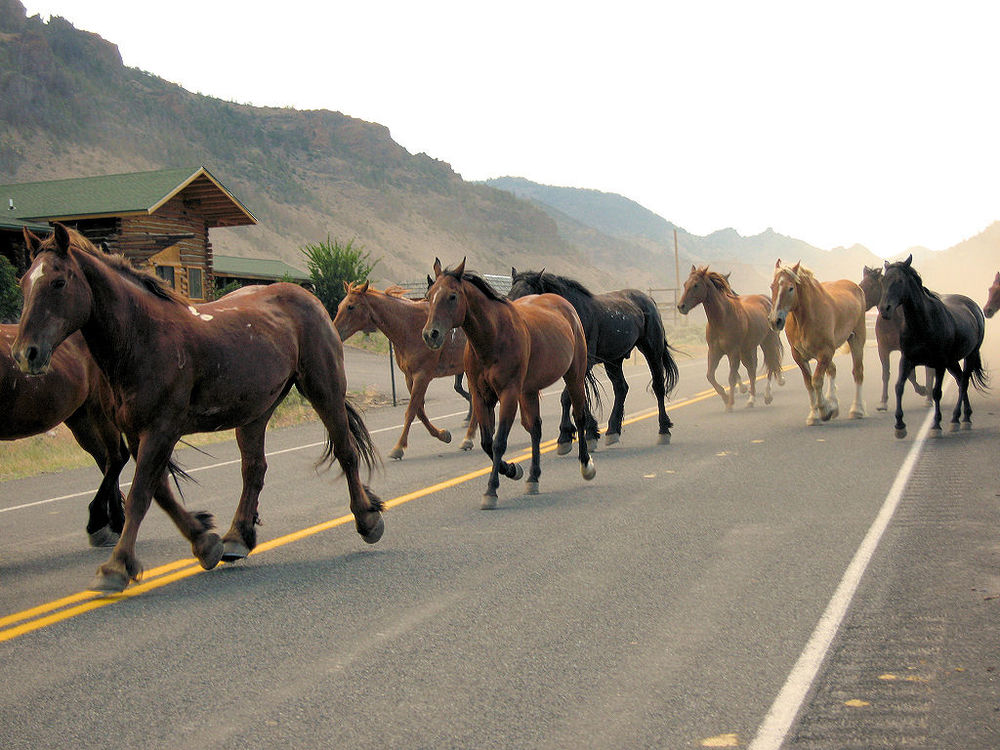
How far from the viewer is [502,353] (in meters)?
9.07

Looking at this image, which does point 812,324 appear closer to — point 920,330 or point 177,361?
point 920,330

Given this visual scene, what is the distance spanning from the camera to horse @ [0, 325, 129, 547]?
7.06 metres

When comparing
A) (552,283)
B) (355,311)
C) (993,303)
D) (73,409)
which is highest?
(552,283)

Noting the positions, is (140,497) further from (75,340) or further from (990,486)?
(990,486)

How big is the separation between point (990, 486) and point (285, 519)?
6308 millimetres

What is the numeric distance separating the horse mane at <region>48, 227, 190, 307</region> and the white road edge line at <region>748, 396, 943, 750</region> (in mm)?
4344

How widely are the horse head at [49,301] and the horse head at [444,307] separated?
3.22m

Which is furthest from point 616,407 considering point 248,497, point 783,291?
point 248,497

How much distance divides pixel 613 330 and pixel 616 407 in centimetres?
111

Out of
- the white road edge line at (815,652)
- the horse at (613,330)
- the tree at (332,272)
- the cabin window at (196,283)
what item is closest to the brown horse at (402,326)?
the horse at (613,330)

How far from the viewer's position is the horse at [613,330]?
12.6 m

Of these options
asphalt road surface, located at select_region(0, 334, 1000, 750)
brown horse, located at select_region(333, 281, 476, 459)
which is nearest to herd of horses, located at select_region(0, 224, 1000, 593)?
asphalt road surface, located at select_region(0, 334, 1000, 750)

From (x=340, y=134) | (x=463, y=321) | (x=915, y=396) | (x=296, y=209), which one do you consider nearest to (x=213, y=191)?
(x=915, y=396)

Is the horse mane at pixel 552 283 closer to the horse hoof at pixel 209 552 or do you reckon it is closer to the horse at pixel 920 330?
the horse at pixel 920 330
